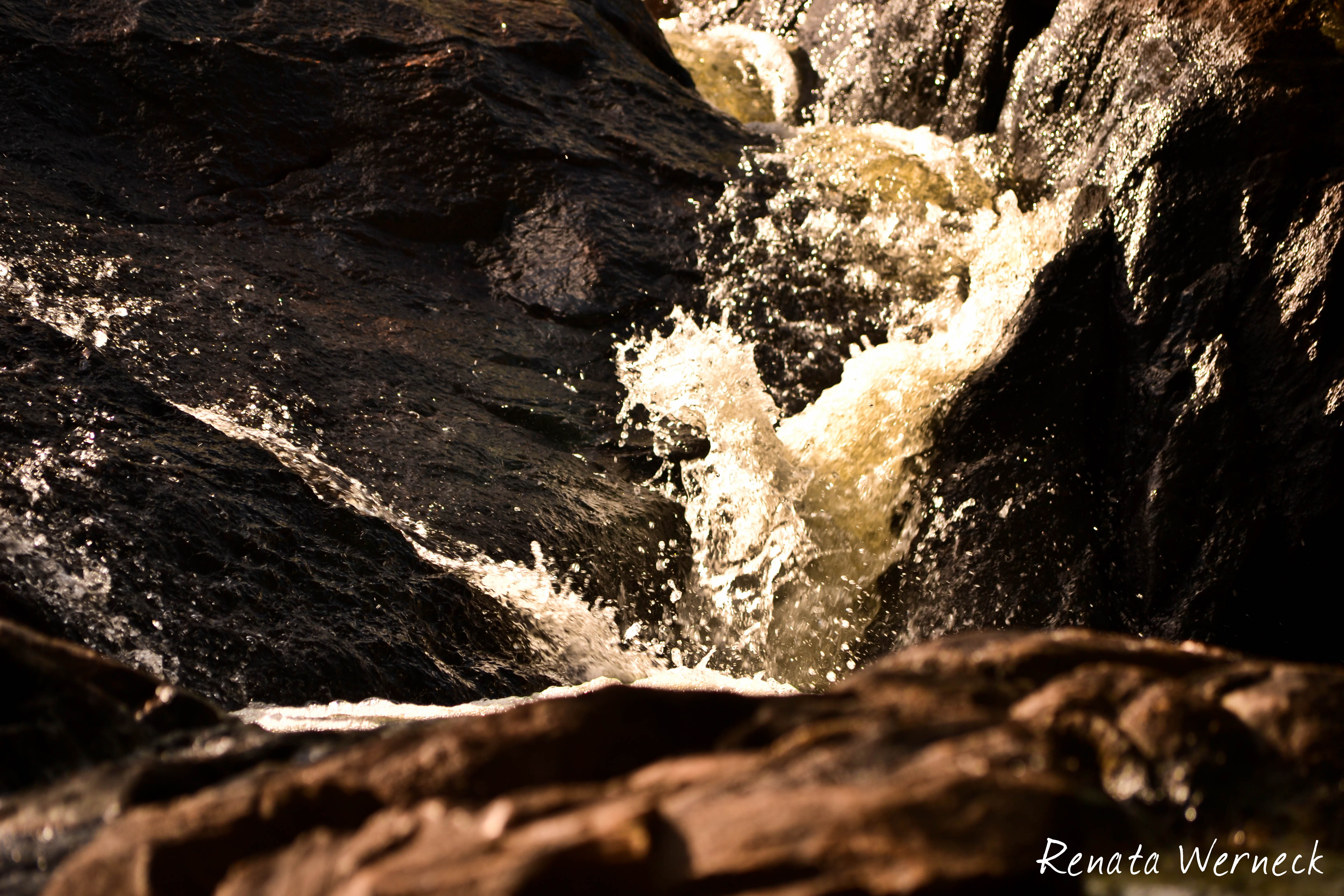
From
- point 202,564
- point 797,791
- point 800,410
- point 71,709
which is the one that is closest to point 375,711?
point 202,564

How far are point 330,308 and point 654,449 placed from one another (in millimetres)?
1623

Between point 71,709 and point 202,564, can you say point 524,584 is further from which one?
point 71,709

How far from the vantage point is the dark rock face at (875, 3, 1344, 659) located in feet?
11.6

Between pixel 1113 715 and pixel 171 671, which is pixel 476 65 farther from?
pixel 1113 715

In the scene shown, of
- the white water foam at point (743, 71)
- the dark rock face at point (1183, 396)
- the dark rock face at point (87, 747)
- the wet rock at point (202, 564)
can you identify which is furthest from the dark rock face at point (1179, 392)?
the white water foam at point (743, 71)

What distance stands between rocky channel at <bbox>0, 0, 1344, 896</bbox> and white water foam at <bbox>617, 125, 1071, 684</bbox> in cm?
2

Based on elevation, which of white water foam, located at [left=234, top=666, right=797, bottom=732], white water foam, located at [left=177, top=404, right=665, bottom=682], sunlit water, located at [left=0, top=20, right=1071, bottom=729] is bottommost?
white water foam, located at [left=234, top=666, right=797, bottom=732]

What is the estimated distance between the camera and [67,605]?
121 inches

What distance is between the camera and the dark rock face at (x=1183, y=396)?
3531 mm

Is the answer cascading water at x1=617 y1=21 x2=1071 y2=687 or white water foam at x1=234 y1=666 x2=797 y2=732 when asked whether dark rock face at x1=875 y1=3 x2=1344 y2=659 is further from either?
white water foam at x1=234 y1=666 x2=797 y2=732

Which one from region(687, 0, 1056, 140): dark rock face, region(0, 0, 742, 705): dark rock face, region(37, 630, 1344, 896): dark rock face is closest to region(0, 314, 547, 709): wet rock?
region(0, 0, 742, 705): dark rock face

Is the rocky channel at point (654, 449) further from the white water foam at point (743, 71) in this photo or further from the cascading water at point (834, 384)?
the white water foam at point (743, 71)

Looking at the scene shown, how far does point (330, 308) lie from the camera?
484 cm

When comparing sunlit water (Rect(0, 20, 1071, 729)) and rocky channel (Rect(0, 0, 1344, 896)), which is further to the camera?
sunlit water (Rect(0, 20, 1071, 729))
